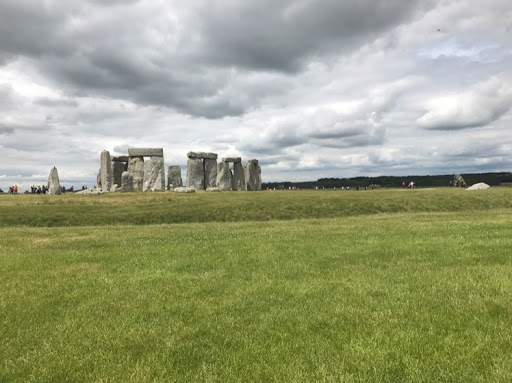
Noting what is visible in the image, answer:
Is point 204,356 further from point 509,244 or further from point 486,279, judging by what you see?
point 509,244

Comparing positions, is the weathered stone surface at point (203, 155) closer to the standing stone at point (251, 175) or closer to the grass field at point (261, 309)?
the standing stone at point (251, 175)

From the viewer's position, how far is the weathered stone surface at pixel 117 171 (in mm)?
48906

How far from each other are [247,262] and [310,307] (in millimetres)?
3870

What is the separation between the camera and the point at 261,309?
7191 mm

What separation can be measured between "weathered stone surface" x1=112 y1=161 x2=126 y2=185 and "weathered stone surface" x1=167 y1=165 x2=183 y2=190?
5.95m

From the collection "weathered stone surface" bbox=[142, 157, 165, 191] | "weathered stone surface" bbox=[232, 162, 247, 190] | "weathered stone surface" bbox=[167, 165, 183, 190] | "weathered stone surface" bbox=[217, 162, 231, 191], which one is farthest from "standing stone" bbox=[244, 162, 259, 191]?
"weathered stone surface" bbox=[142, 157, 165, 191]

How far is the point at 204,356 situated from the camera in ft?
18.1

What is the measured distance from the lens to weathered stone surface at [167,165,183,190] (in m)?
48.1

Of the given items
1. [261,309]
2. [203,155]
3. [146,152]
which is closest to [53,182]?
[146,152]

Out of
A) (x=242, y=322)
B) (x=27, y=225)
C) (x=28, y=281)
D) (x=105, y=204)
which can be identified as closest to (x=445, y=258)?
(x=242, y=322)

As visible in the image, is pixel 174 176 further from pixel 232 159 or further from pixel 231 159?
pixel 232 159

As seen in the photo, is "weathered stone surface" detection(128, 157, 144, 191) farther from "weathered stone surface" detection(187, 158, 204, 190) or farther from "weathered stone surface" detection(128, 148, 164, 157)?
"weathered stone surface" detection(187, 158, 204, 190)

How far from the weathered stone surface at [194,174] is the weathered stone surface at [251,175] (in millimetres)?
8875

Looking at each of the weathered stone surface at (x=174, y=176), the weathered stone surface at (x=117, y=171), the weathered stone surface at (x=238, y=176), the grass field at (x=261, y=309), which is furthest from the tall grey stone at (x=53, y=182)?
the grass field at (x=261, y=309)
